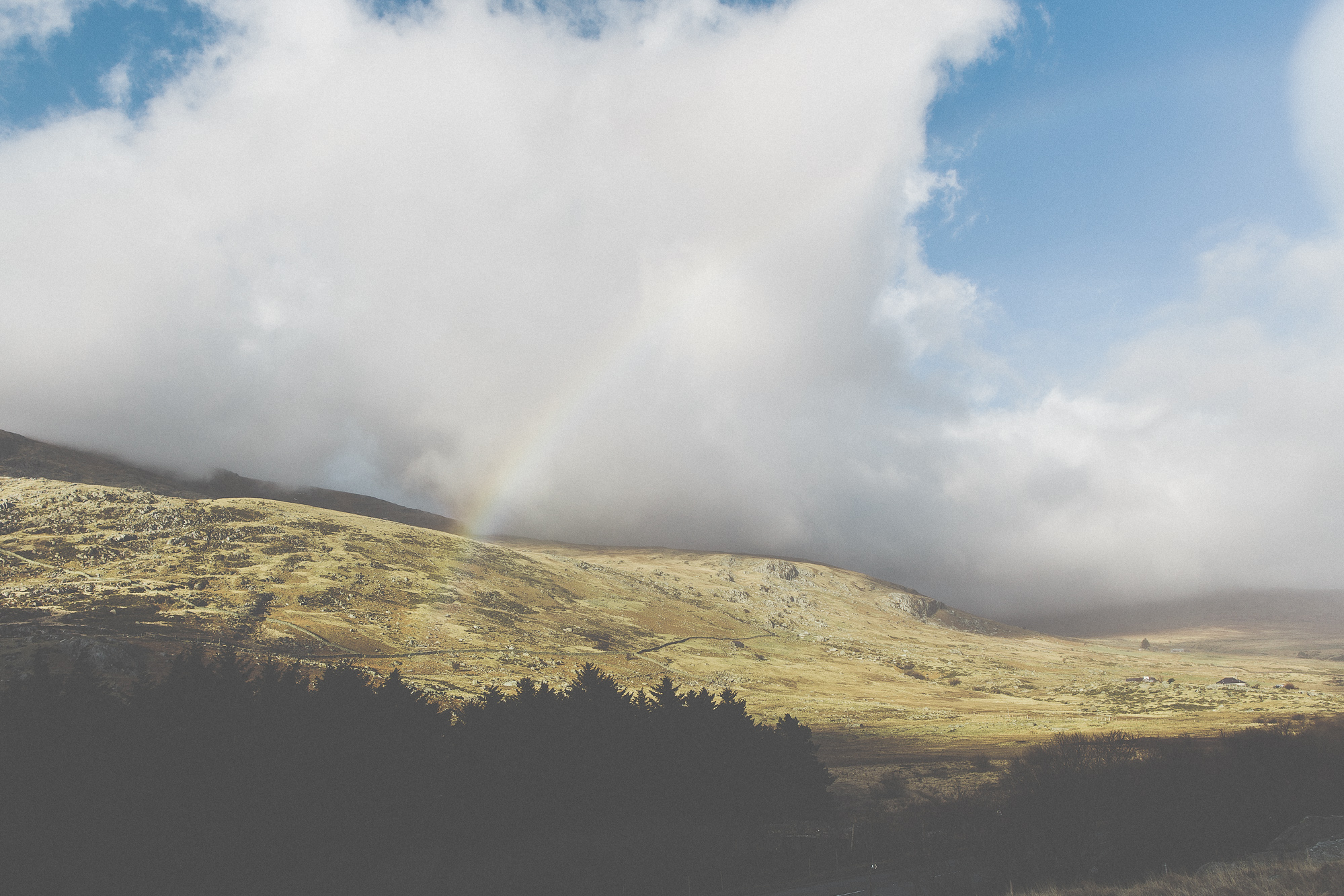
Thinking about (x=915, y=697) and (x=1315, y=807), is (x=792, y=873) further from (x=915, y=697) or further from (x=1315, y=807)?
(x=915, y=697)

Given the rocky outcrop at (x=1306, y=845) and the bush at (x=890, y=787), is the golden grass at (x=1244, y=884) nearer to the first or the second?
the rocky outcrop at (x=1306, y=845)

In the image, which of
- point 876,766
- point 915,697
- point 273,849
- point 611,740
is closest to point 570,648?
point 915,697

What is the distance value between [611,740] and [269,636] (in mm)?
101948

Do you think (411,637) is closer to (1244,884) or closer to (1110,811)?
(1110,811)

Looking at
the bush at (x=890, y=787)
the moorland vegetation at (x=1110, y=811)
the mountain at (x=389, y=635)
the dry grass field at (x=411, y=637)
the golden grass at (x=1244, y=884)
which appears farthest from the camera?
the mountain at (x=389, y=635)

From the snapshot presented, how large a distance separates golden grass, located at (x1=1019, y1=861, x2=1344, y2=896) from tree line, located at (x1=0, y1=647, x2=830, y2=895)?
21280 millimetres

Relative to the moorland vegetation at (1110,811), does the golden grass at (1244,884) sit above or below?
above

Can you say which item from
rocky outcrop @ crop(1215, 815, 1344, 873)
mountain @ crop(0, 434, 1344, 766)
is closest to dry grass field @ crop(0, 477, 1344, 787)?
mountain @ crop(0, 434, 1344, 766)

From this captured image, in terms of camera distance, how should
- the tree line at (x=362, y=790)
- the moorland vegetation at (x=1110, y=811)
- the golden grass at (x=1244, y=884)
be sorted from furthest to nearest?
the moorland vegetation at (x=1110, y=811)
the tree line at (x=362, y=790)
the golden grass at (x=1244, y=884)

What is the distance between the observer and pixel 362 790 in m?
37.9

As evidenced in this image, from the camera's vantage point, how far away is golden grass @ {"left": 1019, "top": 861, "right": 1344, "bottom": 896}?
2139 cm

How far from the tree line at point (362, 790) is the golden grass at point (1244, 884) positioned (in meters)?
21.3

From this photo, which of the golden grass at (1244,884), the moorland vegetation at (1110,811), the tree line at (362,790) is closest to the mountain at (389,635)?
the moorland vegetation at (1110,811)

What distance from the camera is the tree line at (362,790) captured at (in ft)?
106
